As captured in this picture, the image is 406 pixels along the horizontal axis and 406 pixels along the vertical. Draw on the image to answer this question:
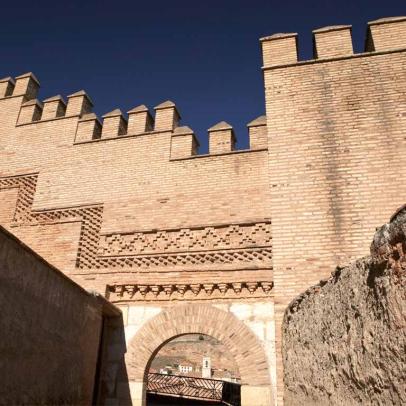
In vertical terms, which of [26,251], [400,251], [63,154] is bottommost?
[400,251]

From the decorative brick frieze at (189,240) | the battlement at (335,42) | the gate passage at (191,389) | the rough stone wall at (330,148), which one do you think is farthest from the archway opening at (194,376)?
the battlement at (335,42)

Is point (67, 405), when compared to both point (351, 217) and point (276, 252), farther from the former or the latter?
point (351, 217)

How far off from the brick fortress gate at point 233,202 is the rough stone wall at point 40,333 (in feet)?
3.77

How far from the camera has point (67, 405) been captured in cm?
465

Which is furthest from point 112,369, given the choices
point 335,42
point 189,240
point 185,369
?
point 185,369

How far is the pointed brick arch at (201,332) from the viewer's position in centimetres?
550

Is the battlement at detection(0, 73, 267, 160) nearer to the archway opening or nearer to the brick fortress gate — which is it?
the brick fortress gate

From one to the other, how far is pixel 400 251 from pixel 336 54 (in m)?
5.79

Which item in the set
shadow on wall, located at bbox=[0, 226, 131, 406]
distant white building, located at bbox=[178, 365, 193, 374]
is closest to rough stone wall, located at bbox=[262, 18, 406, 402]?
shadow on wall, located at bbox=[0, 226, 131, 406]

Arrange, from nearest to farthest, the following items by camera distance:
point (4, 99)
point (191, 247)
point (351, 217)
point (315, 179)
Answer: point (351, 217)
point (315, 179)
point (191, 247)
point (4, 99)

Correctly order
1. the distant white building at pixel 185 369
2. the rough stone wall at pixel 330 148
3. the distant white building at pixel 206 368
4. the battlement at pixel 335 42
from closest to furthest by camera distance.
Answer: the rough stone wall at pixel 330 148
the battlement at pixel 335 42
the distant white building at pixel 206 368
the distant white building at pixel 185 369

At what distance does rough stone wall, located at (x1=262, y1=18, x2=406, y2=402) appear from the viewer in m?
5.29

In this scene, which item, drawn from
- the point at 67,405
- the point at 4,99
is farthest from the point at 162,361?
the point at 67,405

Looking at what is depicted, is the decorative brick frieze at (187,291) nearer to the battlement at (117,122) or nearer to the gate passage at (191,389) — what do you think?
the battlement at (117,122)
